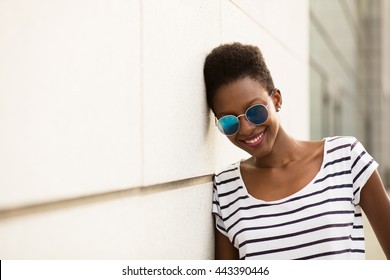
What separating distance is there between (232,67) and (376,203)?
0.83 meters

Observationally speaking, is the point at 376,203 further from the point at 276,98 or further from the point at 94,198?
the point at 94,198

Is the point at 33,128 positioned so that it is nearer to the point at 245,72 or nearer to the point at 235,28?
the point at 245,72

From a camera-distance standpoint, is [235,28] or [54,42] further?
[235,28]

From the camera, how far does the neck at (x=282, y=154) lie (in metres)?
2.34

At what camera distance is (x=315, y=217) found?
7.10 ft

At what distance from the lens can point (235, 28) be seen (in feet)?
9.12

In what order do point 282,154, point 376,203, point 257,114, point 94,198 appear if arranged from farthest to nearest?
point 282,154, point 376,203, point 257,114, point 94,198

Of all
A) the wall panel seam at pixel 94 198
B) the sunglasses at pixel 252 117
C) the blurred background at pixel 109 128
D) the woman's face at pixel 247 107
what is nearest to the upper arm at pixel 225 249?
the blurred background at pixel 109 128

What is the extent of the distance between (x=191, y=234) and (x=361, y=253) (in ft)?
2.37

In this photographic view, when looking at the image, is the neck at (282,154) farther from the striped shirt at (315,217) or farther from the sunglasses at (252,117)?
the sunglasses at (252,117)

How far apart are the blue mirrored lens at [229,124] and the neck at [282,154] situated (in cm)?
28

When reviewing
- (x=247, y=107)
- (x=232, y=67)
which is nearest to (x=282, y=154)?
(x=247, y=107)

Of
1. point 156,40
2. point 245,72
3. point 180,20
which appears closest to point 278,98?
point 245,72

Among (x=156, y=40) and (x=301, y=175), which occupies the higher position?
(x=156, y=40)
